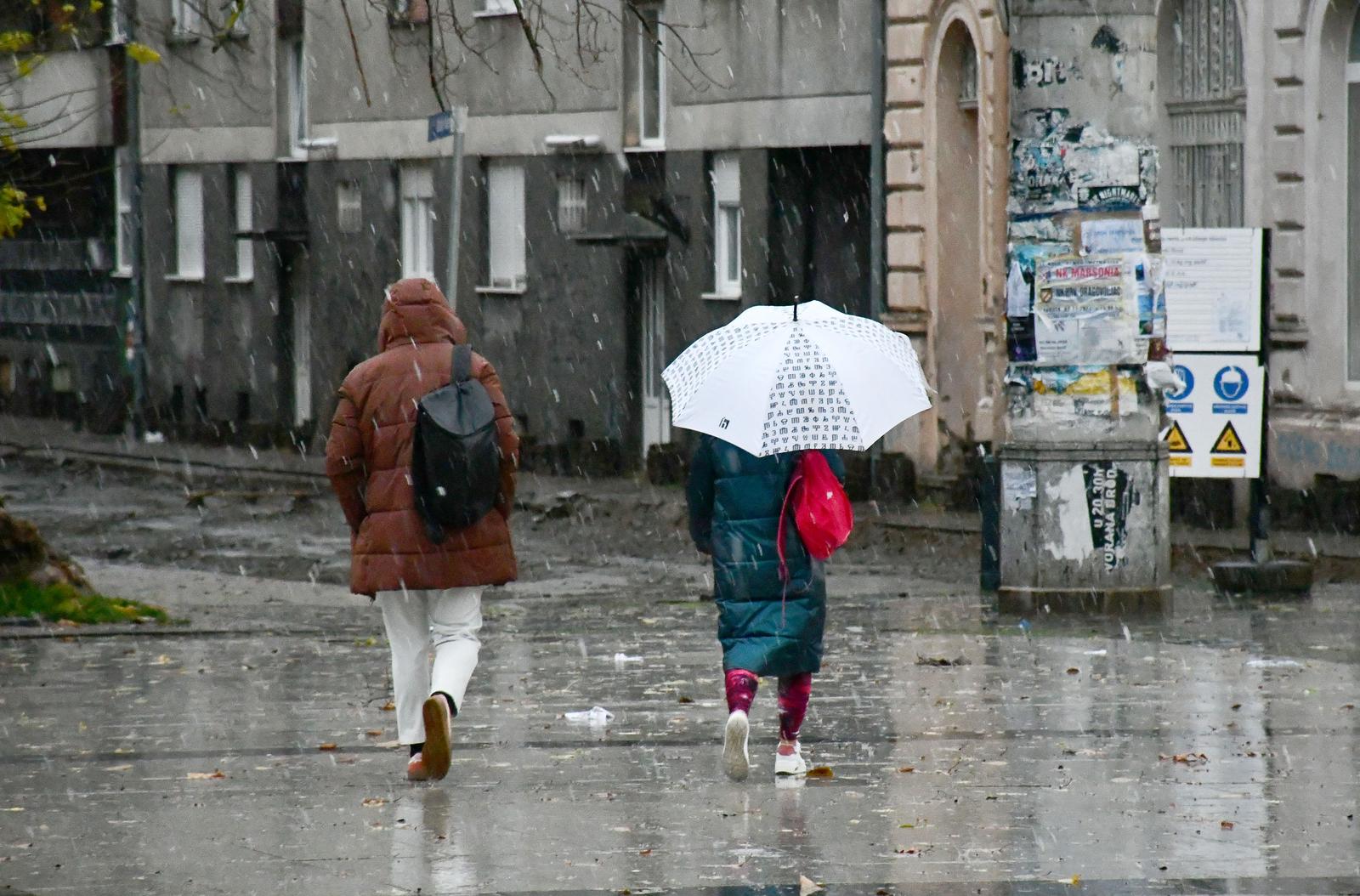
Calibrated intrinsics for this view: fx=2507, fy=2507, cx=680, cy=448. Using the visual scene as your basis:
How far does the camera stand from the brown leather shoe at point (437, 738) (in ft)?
29.0

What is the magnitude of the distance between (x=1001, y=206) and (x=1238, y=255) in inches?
314

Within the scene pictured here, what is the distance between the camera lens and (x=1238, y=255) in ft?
50.2

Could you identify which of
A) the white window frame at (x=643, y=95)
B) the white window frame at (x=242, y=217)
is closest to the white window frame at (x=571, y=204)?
the white window frame at (x=643, y=95)

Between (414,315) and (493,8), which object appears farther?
(493,8)

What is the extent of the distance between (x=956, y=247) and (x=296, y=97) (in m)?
14.6

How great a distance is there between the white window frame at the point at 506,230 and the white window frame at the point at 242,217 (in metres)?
6.74

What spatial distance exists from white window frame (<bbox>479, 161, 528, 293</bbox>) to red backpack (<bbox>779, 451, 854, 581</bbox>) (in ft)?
73.3

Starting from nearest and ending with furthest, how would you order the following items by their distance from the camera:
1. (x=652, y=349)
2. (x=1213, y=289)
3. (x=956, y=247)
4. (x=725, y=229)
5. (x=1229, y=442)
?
1. (x=1213, y=289)
2. (x=1229, y=442)
3. (x=956, y=247)
4. (x=725, y=229)
5. (x=652, y=349)

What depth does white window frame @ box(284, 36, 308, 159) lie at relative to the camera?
36.2m

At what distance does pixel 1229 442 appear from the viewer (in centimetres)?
1557

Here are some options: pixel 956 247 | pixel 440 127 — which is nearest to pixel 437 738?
pixel 440 127

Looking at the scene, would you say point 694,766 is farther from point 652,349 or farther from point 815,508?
point 652,349

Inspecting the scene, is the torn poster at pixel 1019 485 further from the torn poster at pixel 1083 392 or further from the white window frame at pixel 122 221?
the white window frame at pixel 122 221

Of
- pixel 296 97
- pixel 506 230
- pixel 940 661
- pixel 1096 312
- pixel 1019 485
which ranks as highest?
pixel 296 97
